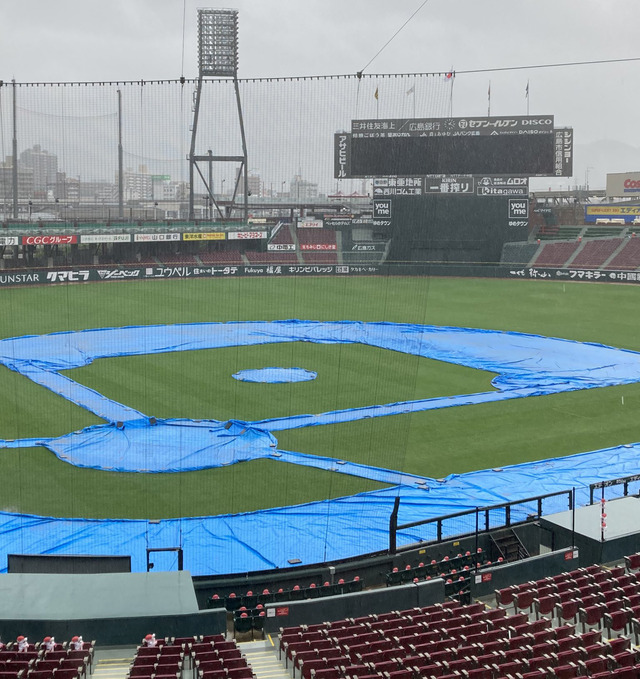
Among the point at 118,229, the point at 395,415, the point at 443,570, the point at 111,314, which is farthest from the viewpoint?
the point at 118,229

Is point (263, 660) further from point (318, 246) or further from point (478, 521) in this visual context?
point (318, 246)

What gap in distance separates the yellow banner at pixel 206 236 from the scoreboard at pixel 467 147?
10.7 meters

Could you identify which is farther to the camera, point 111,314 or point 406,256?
point 406,256

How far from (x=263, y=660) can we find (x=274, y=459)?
8358 mm

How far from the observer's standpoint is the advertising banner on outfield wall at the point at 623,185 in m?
73.2

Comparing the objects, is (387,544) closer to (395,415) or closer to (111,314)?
(395,415)

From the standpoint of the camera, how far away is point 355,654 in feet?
27.4

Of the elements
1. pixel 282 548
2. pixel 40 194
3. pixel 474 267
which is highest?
pixel 40 194

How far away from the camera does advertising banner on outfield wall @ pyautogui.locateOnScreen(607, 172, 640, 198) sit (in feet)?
240

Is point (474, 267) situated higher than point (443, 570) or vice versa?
point (474, 267)

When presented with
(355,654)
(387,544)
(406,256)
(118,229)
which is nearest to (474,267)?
(406,256)

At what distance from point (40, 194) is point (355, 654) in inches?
2280

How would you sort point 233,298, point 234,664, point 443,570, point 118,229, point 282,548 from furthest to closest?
point 118,229, point 233,298, point 282,548, point 443,570, point 234,664

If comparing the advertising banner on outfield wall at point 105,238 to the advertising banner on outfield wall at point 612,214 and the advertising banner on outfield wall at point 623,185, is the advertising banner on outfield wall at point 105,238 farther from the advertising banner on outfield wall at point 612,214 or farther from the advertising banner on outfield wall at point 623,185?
the advertising banner on outfield wall at point 623,185
